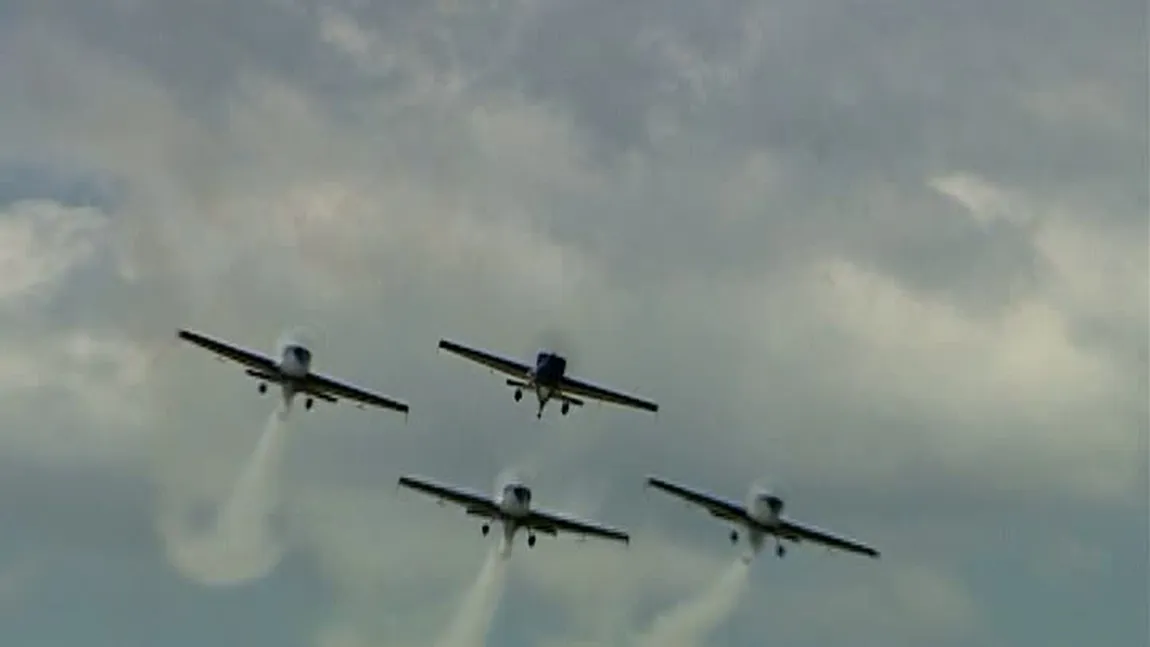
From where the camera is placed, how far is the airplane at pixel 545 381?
18438 cm

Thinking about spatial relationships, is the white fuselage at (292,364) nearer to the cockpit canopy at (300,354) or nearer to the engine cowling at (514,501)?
the cockpit canopy at (300,354)

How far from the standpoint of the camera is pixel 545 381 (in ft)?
606

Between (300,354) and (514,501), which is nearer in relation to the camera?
(300,354)

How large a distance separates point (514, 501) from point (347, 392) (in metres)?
18.3

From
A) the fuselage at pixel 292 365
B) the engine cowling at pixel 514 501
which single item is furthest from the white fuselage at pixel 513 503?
the fuselage at pixel 292 365

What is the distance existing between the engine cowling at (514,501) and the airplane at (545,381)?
10876mm

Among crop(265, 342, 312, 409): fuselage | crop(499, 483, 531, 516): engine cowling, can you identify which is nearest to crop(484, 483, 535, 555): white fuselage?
crop(499, 483, 531, 516): engine cowling

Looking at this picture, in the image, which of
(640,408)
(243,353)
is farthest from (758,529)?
(243,353)

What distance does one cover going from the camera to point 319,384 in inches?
7333

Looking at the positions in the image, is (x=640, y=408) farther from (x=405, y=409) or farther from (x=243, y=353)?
(x=243, y=353)

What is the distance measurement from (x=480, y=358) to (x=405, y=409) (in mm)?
7329

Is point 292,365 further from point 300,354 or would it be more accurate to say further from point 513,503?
point 513,503

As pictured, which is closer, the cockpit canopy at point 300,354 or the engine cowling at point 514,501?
the cockpit canopy at point 300,354

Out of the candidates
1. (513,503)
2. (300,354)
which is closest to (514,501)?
(513,503)
